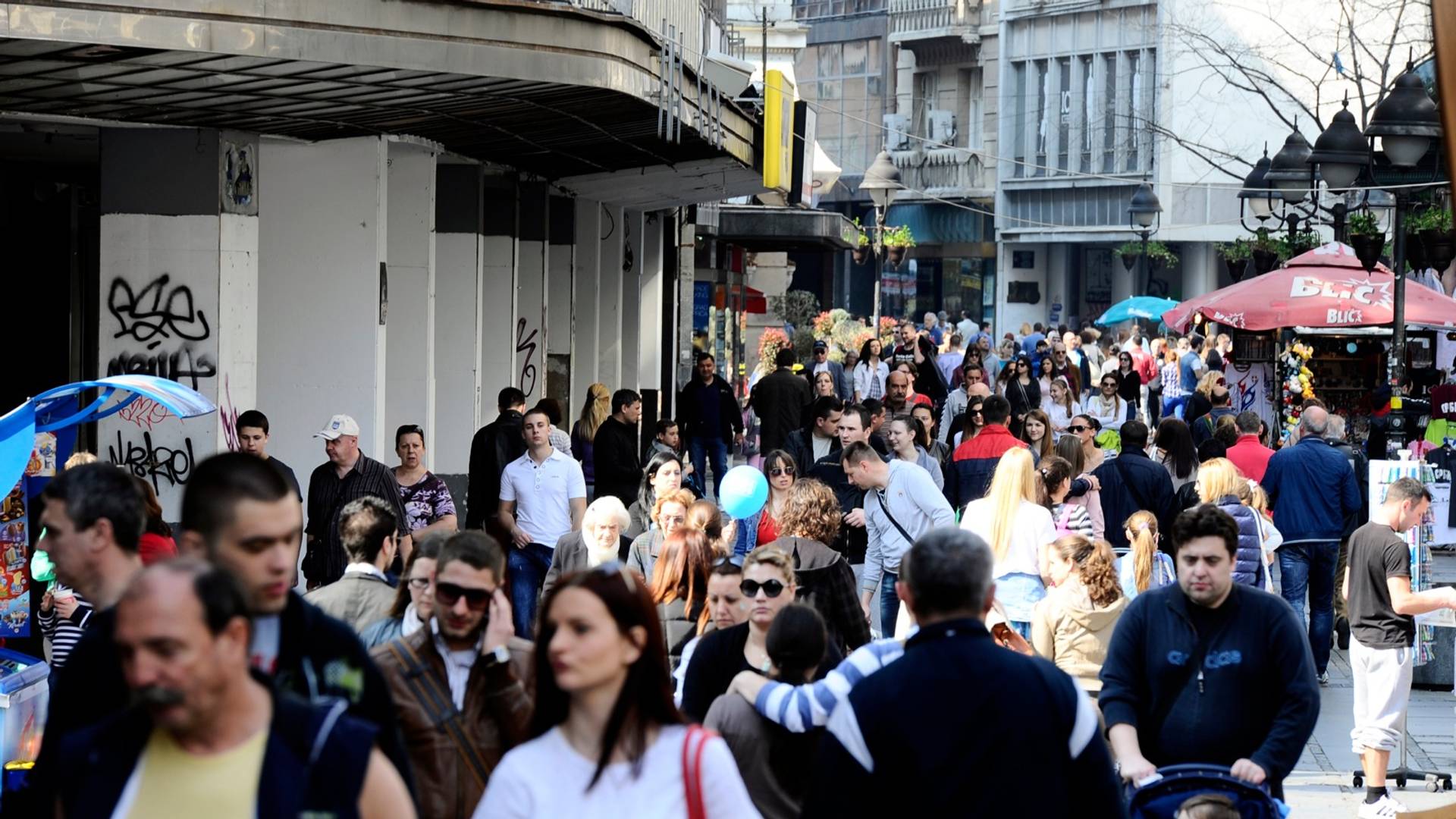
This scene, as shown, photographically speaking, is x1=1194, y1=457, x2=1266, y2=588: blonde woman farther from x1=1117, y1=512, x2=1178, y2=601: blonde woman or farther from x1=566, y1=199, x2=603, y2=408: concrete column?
x1=566, y1=199, x2=603, y2=408: concrete column

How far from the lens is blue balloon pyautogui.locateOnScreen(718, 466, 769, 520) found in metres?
9.67

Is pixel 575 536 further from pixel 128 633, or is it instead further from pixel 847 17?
pixel 847 17

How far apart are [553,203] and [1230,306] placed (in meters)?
7.48

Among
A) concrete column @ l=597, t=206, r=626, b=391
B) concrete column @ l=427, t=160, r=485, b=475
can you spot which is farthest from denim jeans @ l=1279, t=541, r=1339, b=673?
concrete column @ l=597, t=206, r=626, b=391

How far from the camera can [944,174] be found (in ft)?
199

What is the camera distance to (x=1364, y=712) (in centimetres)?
984

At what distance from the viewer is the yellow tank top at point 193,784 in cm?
329

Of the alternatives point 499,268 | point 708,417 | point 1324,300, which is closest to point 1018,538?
point 499,268

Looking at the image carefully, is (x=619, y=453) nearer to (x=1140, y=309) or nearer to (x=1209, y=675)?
(x=1209, y=675)

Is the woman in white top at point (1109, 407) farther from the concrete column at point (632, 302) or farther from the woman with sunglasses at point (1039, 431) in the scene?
the concrete column at point (632, 302)

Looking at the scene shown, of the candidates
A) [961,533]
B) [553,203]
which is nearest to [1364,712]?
[961,533]

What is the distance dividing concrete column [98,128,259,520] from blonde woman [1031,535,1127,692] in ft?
21.2

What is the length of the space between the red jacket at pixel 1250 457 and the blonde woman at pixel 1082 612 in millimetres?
5948

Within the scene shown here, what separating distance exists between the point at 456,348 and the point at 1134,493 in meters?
6.89
